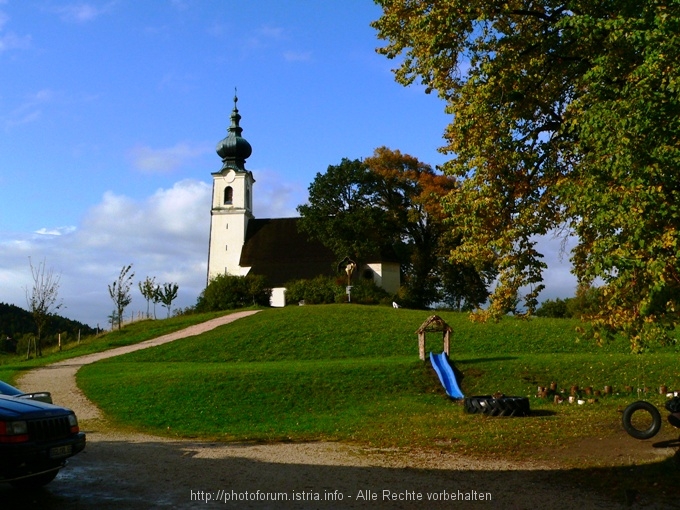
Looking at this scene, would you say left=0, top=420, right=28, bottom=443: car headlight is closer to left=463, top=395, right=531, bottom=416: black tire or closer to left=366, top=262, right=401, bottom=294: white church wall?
left=463, top=395, right=531, bottom=416: black tire

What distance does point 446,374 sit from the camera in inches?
900

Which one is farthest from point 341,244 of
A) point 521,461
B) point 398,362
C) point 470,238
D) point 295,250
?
point 521,461

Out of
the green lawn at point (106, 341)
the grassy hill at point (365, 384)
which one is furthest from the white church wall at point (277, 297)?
the grassy hill at point (365, 384)

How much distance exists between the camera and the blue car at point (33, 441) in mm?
7602

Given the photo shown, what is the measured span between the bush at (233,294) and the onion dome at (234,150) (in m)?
20.8

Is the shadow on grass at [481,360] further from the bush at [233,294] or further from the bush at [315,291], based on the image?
the bush at [233,294]

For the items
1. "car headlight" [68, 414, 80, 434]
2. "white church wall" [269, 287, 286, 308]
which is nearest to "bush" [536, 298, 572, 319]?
"white church wall" [269, 287, 286, 308]

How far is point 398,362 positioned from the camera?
81.6 ft

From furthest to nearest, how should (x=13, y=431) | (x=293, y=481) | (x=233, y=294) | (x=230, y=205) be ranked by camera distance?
(x=230, y=205) < (x=233, y=294) < (x=293, y=481) < (x=13, y=431)

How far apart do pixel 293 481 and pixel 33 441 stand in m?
3.39

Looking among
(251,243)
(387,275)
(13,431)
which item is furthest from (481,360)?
(251,243)

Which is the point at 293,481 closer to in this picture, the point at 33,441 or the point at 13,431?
the point at 33,441

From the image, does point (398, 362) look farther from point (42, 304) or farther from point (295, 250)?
point (295, 250)

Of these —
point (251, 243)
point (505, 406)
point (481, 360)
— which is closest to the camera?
point (505, 406)
